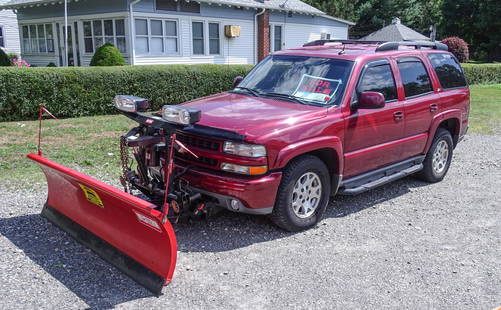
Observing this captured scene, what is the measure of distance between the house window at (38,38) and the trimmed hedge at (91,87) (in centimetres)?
1078

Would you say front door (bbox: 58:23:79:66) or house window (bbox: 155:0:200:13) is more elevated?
house window (bbox: 155:0:200:13)

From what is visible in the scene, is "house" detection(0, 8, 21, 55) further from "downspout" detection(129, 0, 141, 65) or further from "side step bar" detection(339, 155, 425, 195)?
→ "side step bar" detection(339, 155, 425, 195)

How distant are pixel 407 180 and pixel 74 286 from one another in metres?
5.14

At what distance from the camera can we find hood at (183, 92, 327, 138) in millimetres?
4617

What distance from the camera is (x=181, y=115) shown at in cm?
414

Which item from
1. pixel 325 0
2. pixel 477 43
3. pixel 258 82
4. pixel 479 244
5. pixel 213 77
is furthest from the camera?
pixel 477 43

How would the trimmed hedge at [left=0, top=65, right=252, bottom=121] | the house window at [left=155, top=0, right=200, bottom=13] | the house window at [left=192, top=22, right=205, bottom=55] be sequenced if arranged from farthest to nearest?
the house window at [left=192, top=22, right=205, bottom=55], the house window at [left=155, top=0, right=200, bottom=13], the trimmed hedge at [left=0, top=65, right=252, bottom=121]

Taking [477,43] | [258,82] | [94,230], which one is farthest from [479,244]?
[477,43]

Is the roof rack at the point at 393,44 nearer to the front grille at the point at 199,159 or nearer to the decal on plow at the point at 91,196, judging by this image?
the front grille at the point at 199,159

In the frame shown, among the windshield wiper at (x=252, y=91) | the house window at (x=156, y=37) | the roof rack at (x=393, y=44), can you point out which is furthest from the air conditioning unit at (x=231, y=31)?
the windshield wiper at (x=252, y=91)

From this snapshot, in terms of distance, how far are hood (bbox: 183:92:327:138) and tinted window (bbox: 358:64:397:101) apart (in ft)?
2.67

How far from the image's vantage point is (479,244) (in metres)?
4.96

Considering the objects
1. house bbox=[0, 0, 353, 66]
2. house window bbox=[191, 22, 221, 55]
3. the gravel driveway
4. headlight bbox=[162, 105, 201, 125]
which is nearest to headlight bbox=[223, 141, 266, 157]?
headlight bbox=[162, 105, 201, 125]

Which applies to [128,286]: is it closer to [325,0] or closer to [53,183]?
[53,183]
